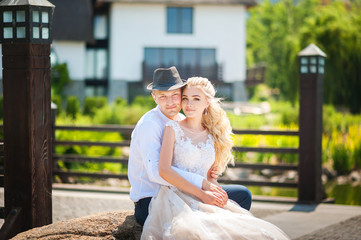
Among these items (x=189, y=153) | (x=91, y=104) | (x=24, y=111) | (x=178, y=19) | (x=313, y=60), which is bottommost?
(x=91, y=104)

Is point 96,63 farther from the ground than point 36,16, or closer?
farther from the ground

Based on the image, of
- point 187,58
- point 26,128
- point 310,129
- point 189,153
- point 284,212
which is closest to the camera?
point 189,153

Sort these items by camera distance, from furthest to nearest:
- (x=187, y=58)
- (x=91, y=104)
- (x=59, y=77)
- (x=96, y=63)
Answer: (x=96, y=63) < (x=187, y=58) < (x=59, y=77) < (x=91, y=104)

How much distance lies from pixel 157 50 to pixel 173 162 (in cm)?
2712

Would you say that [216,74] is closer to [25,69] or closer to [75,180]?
[75,180]

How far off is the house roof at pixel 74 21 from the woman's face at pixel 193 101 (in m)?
25.9

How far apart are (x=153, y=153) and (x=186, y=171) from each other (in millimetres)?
267

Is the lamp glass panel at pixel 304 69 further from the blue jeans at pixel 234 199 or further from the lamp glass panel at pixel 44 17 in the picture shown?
the lamp glass panel at pixel 44 17

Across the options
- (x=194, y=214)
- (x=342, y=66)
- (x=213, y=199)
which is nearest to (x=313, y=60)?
(x=213, y=199)

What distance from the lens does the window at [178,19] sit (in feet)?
101

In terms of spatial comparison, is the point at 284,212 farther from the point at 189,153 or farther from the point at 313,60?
the point at 189,153

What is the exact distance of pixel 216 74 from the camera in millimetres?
31062

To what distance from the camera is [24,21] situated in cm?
479

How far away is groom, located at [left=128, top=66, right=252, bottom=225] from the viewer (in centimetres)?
398
